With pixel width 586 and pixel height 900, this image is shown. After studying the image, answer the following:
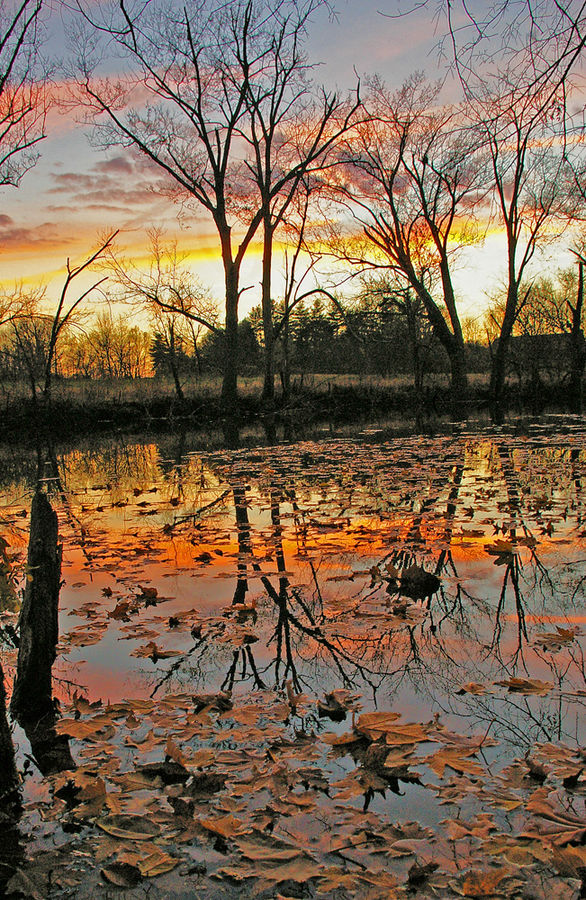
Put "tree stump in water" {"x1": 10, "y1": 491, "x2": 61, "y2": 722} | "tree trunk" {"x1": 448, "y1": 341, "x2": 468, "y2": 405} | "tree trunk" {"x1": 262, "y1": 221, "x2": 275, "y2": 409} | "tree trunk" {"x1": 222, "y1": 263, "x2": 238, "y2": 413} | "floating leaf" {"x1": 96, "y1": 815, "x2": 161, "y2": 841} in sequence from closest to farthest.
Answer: "floating leaf" {"x1": 96, "y1": 815, "x2": 161, "y2": 841} < "tree stump in water" {"x1": 10, "y1": 491, "x2": 61, "y2": 722} < "tree trunk" {"x1": 222, "y1": 263, "x2": 238, "y2": 413} < "tree trunk" {"x1": 262, "y1": 221, "x2": 275, "y2": 409} < "tree trunk" {"x1": 448, "y1": 341, "x2": 468, "y2": 405}

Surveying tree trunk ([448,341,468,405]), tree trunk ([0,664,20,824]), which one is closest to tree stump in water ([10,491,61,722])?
tree trunk ([0,664,20,824])

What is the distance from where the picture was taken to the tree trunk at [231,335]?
23203mm

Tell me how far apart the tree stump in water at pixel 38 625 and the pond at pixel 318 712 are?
0.36ft

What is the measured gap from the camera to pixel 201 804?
206cm

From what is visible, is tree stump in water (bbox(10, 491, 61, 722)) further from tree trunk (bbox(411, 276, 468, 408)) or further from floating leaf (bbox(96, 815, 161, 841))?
tree trunk (bbox(411, 276, 468, 408))

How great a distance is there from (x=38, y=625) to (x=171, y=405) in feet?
73.5

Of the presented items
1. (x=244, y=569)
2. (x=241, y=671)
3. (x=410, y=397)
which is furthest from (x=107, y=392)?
(x=241, y=671)

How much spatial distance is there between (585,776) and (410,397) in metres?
29.7

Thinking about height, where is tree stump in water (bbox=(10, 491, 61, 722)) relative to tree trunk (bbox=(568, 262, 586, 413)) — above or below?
below

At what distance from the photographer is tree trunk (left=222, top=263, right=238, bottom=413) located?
23.2m

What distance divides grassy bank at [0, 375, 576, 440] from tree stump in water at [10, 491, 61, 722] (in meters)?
19.4

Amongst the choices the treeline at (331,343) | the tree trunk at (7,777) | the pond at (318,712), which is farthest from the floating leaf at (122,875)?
the treeline at (331,343)

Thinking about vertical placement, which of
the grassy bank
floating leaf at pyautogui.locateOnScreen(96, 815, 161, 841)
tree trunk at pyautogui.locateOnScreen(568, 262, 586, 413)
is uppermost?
tree trunk at pyautogui.locateOnScreen(568, 262, 586, 413)

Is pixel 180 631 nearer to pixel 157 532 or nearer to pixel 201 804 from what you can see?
pixel 201 804
